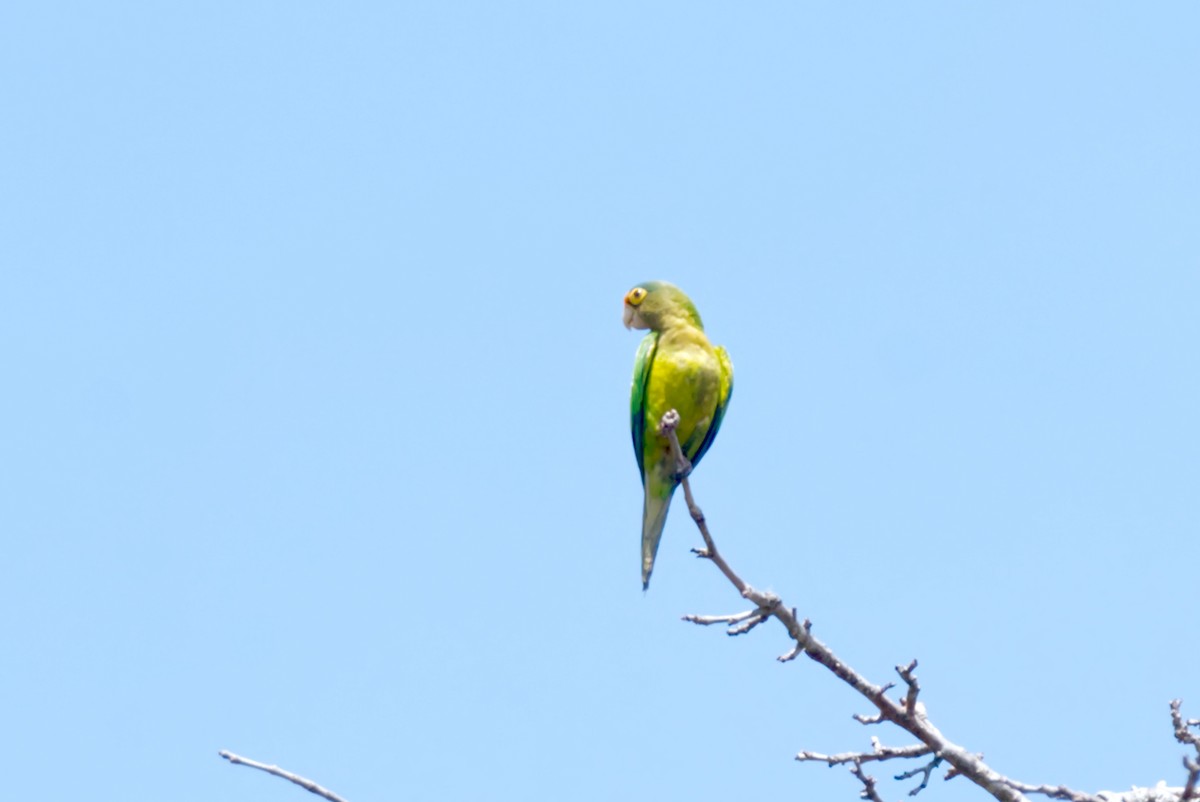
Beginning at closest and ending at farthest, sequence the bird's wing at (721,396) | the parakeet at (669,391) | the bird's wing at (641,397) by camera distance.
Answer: the parakeet at (669,391), the bird's wing at (641,397), the bird's wing at (721,396)

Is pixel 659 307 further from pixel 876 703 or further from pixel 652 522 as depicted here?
pixel 876 703

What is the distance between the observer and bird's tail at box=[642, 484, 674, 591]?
27.5 ft

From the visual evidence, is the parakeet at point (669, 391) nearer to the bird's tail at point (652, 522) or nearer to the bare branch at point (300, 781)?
the bird's tail at point (652, 522)

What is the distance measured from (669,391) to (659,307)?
868 mm

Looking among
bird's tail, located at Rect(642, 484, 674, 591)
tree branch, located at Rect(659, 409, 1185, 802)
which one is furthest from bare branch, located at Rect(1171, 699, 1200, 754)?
bird's tail, located at Rect(642, 484, 674, 591)

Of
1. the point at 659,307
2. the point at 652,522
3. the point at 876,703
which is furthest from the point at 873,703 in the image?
the point at 659,307

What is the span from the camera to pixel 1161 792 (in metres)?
6.68

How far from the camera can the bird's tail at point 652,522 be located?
838 centimetres

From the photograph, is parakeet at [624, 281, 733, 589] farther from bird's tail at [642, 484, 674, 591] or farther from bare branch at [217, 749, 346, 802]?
bare branch at [217, 749, 346, 802]

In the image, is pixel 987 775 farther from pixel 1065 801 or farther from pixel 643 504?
pixel 643 504

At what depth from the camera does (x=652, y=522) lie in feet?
28.2

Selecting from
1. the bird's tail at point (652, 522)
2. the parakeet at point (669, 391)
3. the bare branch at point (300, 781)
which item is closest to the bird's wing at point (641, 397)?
the parakeet at point (669, 391)

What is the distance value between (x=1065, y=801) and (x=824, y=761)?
1.06 m

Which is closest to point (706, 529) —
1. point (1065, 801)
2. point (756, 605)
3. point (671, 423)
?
point (756, 605)
